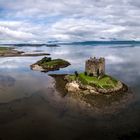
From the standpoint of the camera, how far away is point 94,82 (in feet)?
229

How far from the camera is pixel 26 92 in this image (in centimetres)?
6706

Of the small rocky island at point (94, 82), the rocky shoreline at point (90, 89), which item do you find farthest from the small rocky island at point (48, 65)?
the rocky shoreline at point (90, 89)

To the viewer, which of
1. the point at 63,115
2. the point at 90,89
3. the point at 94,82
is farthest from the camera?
the point at 94,82

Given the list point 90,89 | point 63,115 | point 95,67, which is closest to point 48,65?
point 95,67

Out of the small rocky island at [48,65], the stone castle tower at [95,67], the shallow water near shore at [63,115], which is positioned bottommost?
the small rocky island at [48,65]

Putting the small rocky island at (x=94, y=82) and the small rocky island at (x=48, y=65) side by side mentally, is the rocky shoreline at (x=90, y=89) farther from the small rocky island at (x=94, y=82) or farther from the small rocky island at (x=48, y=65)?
the small rocky island at (x=48, y=65)

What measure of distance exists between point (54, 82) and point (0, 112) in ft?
104

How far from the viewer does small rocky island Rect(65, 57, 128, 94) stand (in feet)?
219

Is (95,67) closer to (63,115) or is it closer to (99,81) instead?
(99,81)

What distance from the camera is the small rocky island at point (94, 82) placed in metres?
66.8

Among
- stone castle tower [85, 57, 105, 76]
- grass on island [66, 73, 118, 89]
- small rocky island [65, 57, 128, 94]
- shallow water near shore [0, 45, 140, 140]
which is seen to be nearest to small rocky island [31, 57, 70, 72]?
small rocky island [65, 57, 128, 94]

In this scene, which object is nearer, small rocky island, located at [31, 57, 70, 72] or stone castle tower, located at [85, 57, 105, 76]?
stone castle tower, located at [85, 57, 105, 76]

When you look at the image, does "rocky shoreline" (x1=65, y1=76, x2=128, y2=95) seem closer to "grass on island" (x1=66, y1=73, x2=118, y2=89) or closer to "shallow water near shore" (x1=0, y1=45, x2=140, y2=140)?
"grass on island" (x1=66, y1=73, x2=118, y2=89)

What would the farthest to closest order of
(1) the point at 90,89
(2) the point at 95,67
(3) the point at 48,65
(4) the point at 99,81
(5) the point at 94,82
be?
(3) the point at 48,65 → (2) the point at 95,67 → (4) the point at 99,81 → (5) the point at 94,82 → (1) the point at 90,89
